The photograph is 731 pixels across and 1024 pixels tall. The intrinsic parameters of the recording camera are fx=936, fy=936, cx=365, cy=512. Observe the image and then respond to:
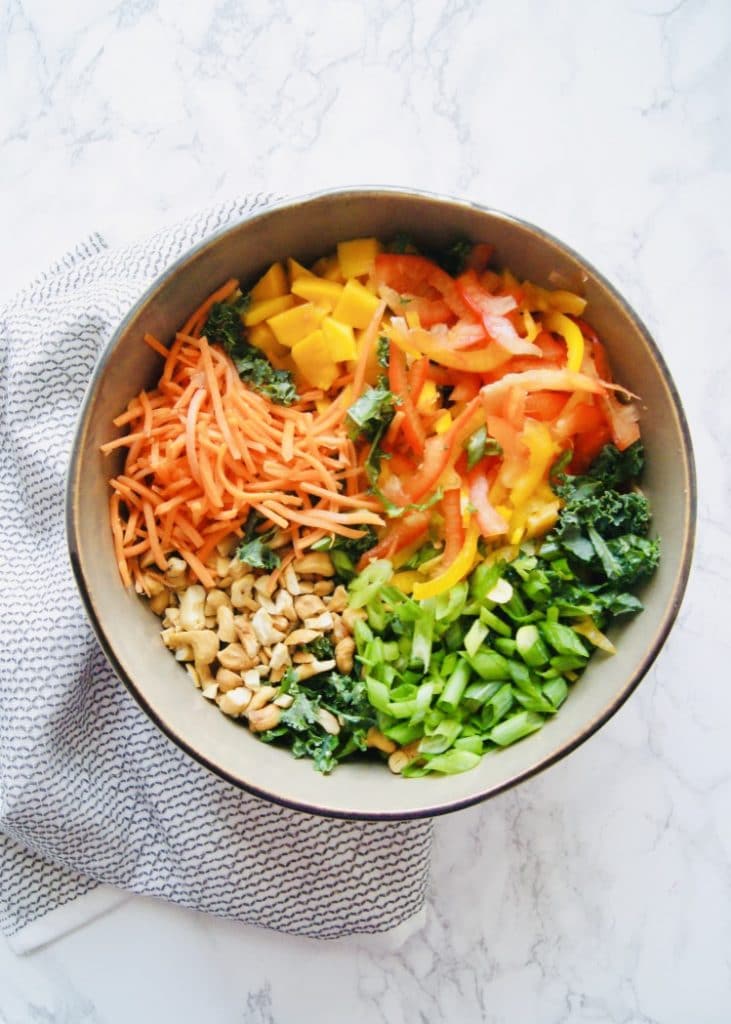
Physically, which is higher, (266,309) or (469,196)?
(469,196)

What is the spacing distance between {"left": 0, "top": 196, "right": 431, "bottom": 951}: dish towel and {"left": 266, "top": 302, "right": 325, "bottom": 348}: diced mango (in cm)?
32

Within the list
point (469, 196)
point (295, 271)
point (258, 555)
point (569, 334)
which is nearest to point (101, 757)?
point (258, 555)

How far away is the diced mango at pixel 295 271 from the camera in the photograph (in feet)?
6.78

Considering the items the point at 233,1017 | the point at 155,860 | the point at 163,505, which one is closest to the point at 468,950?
the point at 233,1017

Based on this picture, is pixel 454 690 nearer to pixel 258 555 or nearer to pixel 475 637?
pixel 475 637

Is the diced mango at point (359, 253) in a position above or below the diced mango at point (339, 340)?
above

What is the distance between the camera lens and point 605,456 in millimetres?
2041

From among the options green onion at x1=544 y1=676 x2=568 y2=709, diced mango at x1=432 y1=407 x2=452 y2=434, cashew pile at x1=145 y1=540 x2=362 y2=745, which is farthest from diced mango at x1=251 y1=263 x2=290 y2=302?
green onion at x1=544 y1=676 x2=568 y2=709

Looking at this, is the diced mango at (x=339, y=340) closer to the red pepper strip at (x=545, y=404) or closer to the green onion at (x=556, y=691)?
the red pepper strip at (x=545, y=404)

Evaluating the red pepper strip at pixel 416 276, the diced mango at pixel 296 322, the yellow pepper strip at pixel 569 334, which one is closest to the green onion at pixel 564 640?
the yellow pepper strip at pixel 569 334

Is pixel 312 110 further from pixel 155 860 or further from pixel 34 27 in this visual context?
pixel 155 860

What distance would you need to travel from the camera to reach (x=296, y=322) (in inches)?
80.0

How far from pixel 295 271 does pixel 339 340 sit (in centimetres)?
20

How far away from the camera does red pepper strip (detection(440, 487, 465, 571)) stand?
80.0 inches
